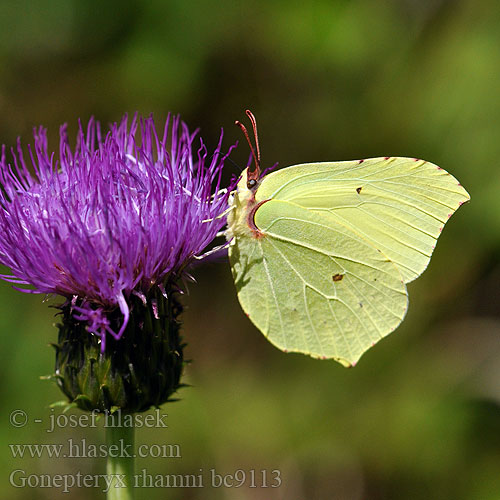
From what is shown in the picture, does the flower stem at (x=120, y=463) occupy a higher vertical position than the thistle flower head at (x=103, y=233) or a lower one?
lower

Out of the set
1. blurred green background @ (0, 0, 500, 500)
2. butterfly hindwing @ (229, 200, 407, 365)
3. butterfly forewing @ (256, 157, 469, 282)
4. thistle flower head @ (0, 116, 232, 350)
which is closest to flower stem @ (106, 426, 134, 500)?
thistle flower head @ (0, 116, 232, 350)

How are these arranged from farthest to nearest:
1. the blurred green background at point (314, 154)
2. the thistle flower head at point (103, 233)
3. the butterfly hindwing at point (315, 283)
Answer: the blurred green background at point (314, 154)
the butterfly hindwing at point (315, 283)
the thistle flower head at point (103, 233)

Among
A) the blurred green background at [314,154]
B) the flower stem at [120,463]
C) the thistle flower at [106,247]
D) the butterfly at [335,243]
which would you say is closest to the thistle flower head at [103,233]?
the thistle flower at [106,247]

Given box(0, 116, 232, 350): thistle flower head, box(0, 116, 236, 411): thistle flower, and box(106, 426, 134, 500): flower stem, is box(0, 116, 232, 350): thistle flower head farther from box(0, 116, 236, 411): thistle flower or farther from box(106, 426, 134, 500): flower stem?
box(106, 426, 134, 500): flower stem

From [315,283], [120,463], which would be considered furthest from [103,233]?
[315,283]

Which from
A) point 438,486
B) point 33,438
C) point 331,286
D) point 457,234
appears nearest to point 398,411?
point 438,486

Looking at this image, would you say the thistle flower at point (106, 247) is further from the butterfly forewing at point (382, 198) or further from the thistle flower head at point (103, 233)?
the butterfly forewing at point (382, 198)

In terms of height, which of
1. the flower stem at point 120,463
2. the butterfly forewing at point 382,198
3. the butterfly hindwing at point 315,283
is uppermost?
the butterfly forewing at point 382,198

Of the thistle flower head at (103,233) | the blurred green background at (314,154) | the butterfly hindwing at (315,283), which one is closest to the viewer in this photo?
the thistle flower head at (103,233)
